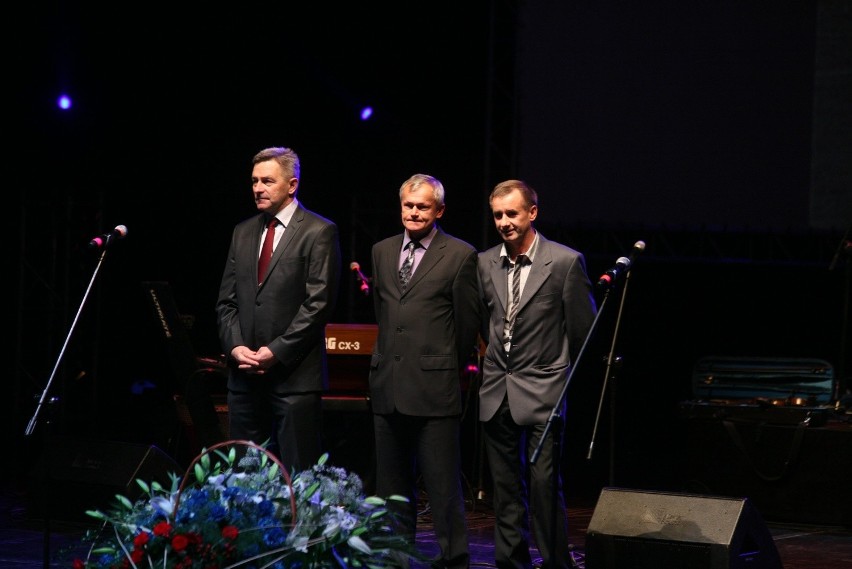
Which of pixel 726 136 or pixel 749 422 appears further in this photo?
pixel 726 136

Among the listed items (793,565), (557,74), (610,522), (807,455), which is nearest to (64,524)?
(610,522)

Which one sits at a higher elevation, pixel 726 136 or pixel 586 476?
pixel 726 136

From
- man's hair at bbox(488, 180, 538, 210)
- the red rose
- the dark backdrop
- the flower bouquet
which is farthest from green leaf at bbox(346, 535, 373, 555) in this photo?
the dark backdrop

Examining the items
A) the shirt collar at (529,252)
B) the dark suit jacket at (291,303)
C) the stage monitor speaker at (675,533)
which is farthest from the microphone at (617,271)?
the dark suit jacket at (291,303)

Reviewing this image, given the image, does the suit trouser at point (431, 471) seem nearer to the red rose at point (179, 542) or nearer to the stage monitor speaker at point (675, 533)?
the stage monitor speaker at point (675, 533)

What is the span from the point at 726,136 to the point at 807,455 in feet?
9.99

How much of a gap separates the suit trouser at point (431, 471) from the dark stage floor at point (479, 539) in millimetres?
651

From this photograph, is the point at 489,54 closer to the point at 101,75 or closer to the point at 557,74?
the point at 557,74

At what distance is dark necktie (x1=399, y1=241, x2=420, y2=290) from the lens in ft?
14.6

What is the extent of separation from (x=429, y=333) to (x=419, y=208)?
1.62ft

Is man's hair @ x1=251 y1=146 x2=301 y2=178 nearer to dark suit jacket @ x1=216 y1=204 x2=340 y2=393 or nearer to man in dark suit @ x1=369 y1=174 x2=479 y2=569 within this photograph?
dark suit jacket @ x1=216 y1=204 x2=340 y2=393

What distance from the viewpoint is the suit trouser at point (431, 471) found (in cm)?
431

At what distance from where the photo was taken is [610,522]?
4.23 metres

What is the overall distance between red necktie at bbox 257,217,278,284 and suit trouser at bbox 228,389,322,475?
0.47 meters
